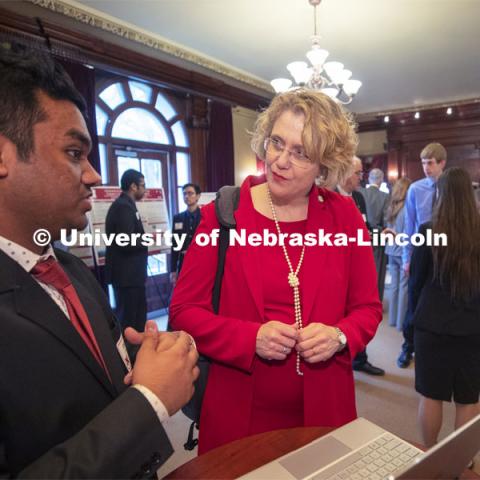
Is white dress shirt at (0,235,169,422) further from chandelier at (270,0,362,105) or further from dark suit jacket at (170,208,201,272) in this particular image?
dark suit jacket at (170,208,201,272)

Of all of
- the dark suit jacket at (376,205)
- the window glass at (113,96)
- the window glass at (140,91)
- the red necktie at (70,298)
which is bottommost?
the red necktie at (70,298)

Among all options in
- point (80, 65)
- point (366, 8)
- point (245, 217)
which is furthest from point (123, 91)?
point (245, 217)

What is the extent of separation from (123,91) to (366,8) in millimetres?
2971

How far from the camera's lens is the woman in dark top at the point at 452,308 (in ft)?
5.82

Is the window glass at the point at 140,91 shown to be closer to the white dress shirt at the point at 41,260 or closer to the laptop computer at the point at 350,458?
the white dress shirt at the point at 41,260

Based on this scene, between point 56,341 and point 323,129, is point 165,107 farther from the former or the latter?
point 56,341

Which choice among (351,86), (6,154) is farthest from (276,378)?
(351,86)

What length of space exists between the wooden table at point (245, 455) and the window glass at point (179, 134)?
16.8 feet

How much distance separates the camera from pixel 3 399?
58cm

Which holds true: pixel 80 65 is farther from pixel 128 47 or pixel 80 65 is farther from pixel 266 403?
pixel 266 403

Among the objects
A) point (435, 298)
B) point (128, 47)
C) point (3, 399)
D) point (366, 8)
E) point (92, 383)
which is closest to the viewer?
point (3, 399)

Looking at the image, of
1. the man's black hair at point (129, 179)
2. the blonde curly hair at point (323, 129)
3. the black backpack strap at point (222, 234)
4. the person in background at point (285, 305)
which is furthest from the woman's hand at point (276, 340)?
the man's black hair at point (129, 179)

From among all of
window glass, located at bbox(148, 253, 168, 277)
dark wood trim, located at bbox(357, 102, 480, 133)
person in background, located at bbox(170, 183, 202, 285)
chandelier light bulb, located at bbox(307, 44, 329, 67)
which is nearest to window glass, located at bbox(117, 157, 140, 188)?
person in background, located at bbox(170, 183, 202, 285)

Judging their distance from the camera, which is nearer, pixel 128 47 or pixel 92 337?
pixel 92 337
